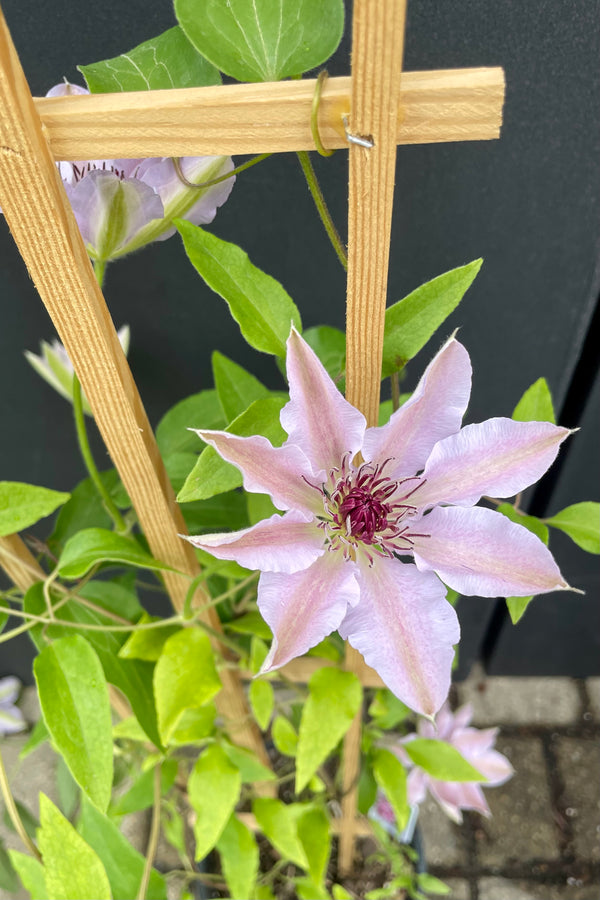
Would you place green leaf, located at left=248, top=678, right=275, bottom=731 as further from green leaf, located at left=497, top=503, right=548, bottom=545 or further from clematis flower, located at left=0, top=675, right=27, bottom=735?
clematis flower, located at left=0, top=675, right=27, bottom=735

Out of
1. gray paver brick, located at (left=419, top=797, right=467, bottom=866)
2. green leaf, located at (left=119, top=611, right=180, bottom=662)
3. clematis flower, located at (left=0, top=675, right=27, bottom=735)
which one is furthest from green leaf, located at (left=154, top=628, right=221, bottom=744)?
gray paver brick, located at (left=419, top=797, right=467, bottom=866)

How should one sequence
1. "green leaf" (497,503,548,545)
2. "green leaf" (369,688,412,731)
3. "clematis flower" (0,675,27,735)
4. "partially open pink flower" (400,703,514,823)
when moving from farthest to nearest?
"clematis flower" (0,675,27,735)
"partially open pink flower" (400,703,514,823)
"green leaf" (369,688,412,731)
"green leaf" (497,503,548,545)

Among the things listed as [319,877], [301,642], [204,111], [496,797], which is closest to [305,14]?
[204,111]

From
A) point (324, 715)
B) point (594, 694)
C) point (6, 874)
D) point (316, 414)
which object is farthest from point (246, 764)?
point (594, 694)

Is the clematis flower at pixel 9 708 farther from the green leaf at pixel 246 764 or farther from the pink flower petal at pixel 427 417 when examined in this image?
the pink flower petal at pixel 427 417

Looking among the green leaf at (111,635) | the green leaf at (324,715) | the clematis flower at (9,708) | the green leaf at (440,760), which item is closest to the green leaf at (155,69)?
the green leaf at (111,635)

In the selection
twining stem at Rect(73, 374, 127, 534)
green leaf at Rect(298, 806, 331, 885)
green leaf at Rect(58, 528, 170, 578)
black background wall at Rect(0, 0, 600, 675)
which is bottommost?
green leaf at Rect(298, 806, 331, 885)
